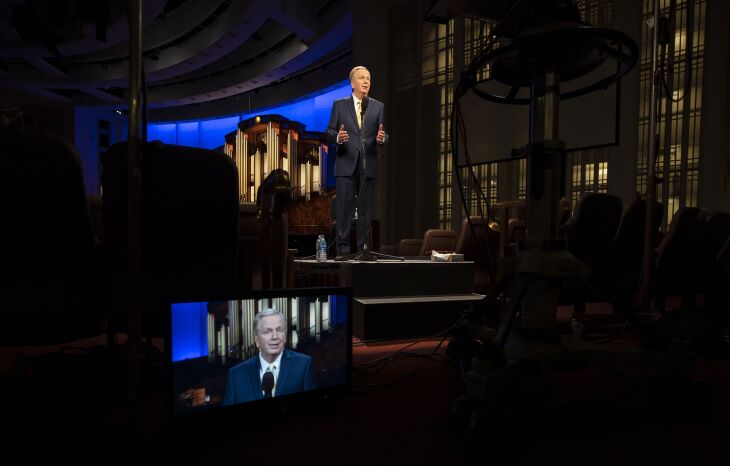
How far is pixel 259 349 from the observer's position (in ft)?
3.44

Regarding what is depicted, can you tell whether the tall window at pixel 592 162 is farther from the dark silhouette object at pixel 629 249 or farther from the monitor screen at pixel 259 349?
the monitor screen at pixel 259 349

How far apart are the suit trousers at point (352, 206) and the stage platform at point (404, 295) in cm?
41

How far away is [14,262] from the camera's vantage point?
104cm

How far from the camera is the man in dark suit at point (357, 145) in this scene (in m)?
2.63

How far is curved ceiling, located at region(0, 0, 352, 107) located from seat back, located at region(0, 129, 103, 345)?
18.0 ft

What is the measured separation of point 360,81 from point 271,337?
1.97m

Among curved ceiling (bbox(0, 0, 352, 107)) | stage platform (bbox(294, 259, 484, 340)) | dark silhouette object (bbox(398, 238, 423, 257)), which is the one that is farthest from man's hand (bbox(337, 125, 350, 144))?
curved ceiling (bbox(0, 0, 352, 107))

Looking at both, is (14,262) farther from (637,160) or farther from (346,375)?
(637,160)

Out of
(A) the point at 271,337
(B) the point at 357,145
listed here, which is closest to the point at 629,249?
(B) the point at 357,145

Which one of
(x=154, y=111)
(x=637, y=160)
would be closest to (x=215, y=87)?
(x=154, y=111)

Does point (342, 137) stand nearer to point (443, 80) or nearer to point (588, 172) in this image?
point (588, 172)

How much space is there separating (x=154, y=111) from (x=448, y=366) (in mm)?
11745

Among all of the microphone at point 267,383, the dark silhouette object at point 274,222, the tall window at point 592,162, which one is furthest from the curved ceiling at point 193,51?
the microphone at point 267,383

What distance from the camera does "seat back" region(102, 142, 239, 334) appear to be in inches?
43.6
